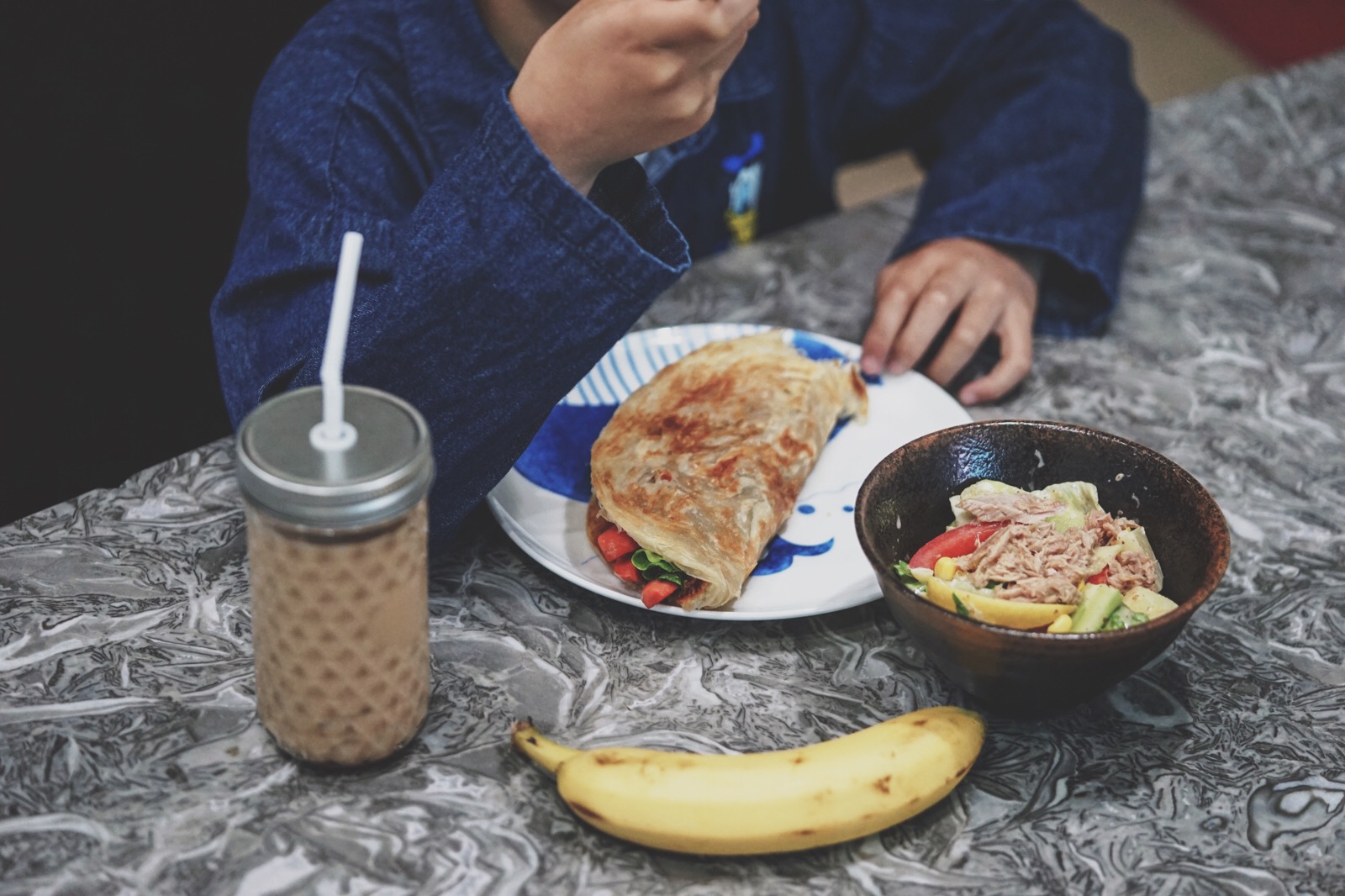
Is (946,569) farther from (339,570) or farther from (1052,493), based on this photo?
(339,570)

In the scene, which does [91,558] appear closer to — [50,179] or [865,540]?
[865,540]

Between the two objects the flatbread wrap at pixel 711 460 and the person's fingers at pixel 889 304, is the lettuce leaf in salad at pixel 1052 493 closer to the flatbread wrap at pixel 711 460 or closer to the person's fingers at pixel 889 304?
the flatbread wrap at pixel 711 460

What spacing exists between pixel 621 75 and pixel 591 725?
1.72 feet

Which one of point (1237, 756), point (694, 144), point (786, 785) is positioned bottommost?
point (1237, 756)


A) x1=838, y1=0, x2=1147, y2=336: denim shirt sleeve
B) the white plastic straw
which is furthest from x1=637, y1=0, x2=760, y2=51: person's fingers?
x1=838, y1=0, x2=1147, y2=336: denim shirt sleeve

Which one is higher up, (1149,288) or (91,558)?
(91,558)

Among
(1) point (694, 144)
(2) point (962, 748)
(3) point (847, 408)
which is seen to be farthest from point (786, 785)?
(1) point (694, 144)

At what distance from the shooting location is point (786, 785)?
2.68 feet

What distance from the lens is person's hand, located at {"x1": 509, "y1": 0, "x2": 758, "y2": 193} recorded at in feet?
3.05

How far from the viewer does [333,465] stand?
740 mm

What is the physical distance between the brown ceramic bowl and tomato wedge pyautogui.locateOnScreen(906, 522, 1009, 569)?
0.02m

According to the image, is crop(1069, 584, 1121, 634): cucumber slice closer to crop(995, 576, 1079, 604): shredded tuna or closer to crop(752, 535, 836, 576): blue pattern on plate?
crop(995, 576, 1079, 604): shredded tuna

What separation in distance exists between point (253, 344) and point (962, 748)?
75 cm

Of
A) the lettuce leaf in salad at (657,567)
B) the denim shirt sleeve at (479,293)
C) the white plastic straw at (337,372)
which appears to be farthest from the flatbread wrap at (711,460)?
Result: the white plastic straw at (337,372)
